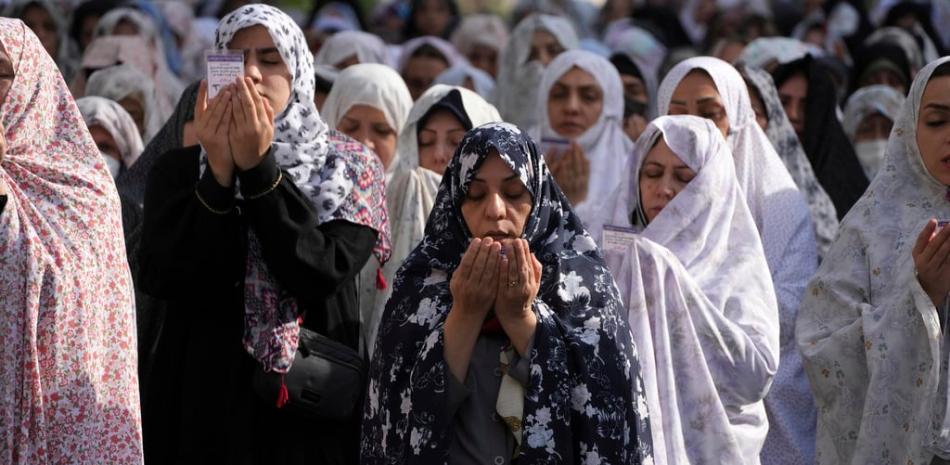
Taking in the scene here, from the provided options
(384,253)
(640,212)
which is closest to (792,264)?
(640,212)

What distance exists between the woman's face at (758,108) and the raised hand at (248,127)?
9.32 feet

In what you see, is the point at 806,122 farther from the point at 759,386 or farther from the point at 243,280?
Answer: the point at 243,280

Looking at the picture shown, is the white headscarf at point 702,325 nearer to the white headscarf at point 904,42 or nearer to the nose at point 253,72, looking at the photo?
the nose at point 253,72

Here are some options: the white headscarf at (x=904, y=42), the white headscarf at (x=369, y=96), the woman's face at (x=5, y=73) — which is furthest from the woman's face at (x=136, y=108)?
the white headscarf at (x=904, y=42)

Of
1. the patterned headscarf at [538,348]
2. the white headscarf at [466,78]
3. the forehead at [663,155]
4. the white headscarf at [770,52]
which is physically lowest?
the patterned headscarf at [538,348]

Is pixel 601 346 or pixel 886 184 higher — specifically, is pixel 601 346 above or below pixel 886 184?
below

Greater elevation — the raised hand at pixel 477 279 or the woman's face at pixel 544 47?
the woman's face at pixel 544 47

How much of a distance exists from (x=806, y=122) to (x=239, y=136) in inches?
145

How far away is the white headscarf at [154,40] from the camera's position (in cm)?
1029

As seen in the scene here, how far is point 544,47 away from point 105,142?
362 cm

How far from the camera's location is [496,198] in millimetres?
4980

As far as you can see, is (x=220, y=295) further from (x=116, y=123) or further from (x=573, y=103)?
(x=573, y=103)

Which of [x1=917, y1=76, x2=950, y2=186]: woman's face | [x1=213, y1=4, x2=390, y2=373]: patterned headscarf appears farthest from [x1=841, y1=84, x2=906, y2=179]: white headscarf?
[x1=213, y1=4, x2=390, y2=373]: patterned headscarf

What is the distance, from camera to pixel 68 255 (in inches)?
193
